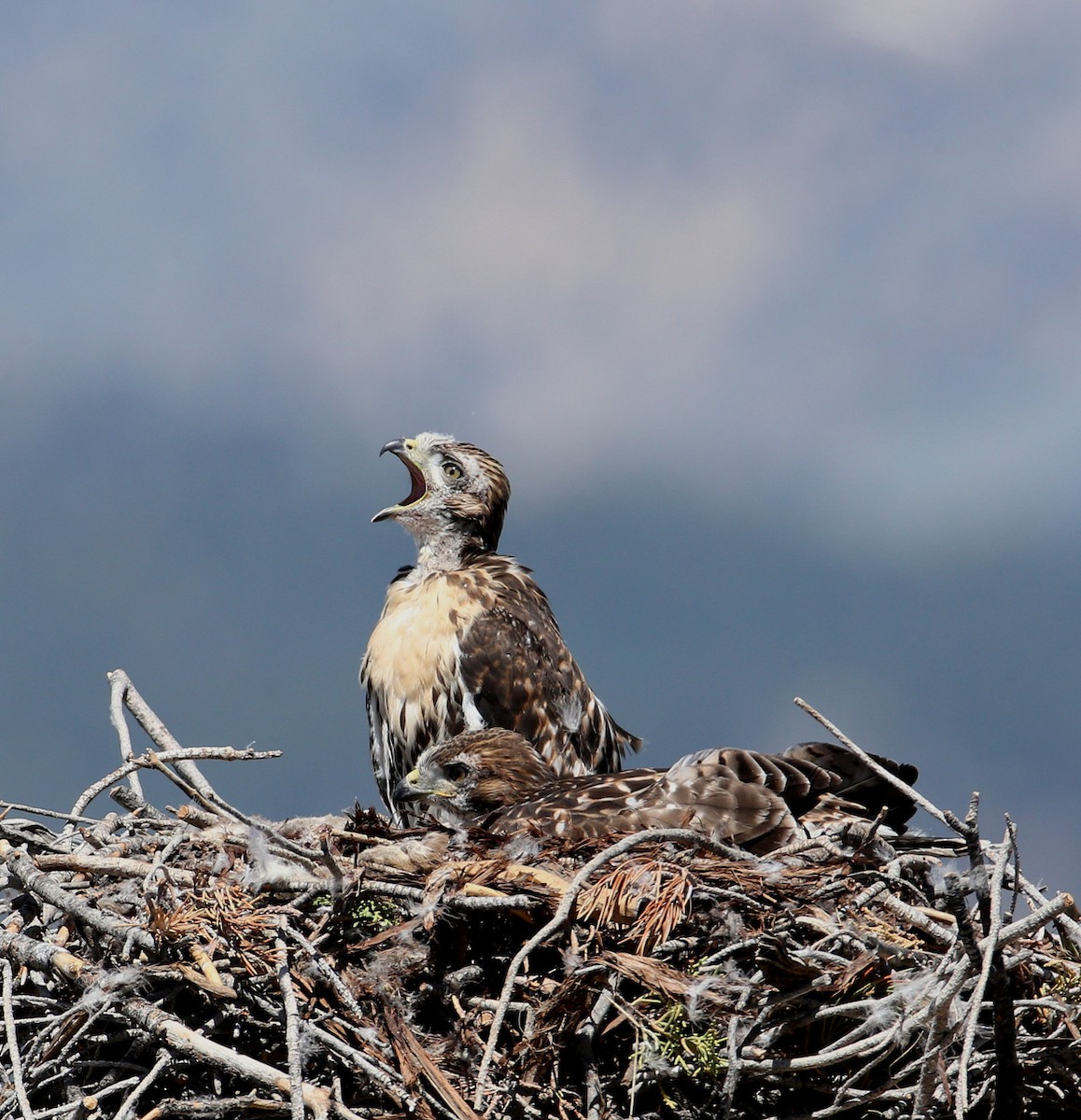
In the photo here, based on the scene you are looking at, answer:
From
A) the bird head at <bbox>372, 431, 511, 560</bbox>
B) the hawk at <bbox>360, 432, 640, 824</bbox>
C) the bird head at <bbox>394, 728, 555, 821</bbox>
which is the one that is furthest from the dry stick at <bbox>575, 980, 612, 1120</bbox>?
A: the bird head at <bbox>372, 431, 511, 560</bbox>

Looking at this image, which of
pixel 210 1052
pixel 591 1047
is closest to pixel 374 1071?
pixel 210 1052

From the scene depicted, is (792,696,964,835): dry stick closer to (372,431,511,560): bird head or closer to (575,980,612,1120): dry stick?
(575,980,612,1120): dry stick

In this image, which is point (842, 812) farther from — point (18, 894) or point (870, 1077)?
point (18, 894)

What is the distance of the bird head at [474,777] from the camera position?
15.4 ft

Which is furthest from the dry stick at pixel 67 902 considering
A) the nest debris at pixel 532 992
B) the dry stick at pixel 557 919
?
the dry stick at pixel 557 919

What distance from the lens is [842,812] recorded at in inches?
159

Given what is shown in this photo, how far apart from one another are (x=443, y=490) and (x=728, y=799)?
9.44 ft

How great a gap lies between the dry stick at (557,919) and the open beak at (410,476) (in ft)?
10.9

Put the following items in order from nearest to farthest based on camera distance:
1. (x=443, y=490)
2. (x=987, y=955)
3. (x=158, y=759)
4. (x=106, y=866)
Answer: (x=987, y=955) → (x=106, y=866) → (x=158, y=759) → (x=443, y=490)

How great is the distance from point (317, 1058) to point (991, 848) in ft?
5.70

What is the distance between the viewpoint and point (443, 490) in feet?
20.7

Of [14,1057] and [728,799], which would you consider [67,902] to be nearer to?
[14,1057]

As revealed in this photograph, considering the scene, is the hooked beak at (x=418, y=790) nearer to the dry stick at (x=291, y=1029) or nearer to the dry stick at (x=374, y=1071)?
the dry stick at (x=291, y=1029)

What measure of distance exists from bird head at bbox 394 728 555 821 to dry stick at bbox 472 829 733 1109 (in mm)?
1494
